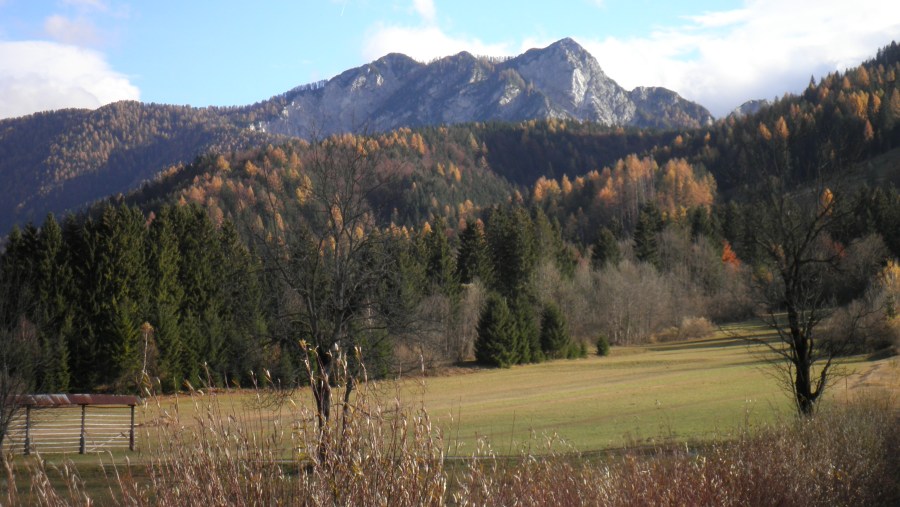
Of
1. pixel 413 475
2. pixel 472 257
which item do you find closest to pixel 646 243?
pixel 472 257

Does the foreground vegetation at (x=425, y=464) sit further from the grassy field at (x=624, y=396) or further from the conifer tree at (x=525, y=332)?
the conifer tree at (x=525, y=332)

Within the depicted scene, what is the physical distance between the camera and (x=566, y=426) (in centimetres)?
2777

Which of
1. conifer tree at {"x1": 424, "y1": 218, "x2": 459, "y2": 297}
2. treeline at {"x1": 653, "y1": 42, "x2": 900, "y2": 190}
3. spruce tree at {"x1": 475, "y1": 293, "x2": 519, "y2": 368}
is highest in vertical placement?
treeline at {"x1": 653, "y1": 42, "x2": 900, "y2": 190}

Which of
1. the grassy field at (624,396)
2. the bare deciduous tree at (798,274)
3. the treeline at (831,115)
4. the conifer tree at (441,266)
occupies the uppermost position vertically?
the treeline at (831,115)

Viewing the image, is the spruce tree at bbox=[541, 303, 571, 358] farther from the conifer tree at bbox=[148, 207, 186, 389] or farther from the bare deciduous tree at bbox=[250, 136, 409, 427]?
the bare deciduous tree at bbox=[250, 136, 409, 427]

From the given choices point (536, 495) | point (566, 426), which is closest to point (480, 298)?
point (566, 426)

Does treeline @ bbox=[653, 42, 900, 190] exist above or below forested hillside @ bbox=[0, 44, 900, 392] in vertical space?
above

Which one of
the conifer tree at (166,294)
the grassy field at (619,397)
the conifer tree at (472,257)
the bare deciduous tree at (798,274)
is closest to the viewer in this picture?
the bare deciduous tree at (798,274)

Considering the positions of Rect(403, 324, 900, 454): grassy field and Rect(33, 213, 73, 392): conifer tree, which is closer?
Rect(403, 324, 900, 454): grassy field

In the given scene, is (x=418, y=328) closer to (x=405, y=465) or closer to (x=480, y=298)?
(x=405, y=465)

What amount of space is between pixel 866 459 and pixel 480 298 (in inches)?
2346

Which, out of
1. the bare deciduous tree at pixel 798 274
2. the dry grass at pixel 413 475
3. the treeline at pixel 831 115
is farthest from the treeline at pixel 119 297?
the treeline at pixel 831 115

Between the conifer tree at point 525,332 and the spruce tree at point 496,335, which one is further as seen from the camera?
the conifer tree at point 525,332

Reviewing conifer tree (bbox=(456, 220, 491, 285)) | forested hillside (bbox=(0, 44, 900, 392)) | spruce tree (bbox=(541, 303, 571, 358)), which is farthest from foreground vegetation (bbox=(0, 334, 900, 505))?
conifer tree (bbox=(456, 220, 491, 285))
